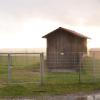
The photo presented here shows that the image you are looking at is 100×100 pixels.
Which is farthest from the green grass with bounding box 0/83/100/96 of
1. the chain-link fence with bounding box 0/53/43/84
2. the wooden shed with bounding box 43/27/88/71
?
the wooden shed with bounding box 43/27/88/71

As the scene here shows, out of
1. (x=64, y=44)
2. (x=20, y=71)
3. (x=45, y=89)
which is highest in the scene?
(x=64, y=44)

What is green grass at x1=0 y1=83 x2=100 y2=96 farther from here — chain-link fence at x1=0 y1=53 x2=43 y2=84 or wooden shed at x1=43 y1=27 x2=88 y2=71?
wooden shed at x1=43 y1=27 x2=88 y2=71

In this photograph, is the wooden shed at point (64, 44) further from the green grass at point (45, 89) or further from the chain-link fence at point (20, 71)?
the green grass at point (45, 89)

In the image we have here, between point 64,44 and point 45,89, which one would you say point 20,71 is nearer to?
point 64,44

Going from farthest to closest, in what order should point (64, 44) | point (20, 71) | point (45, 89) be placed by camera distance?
point (64, 44), point (20, 71), point (45, 89)

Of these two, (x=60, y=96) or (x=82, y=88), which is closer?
(x=60, y=96)

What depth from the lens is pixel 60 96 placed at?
45.6ft

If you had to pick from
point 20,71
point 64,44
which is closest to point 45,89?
point 20,71

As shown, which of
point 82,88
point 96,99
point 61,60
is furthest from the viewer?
point 61,60

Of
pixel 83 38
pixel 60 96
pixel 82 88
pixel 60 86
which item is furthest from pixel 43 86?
pixel 83 38

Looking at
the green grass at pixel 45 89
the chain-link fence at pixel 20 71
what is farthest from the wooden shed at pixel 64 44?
the green grass at pixel 45 89

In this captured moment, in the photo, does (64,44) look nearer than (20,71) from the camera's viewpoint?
No

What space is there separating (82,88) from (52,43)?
13112mm

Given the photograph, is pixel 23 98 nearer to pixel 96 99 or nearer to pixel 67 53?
pixel 96 99
